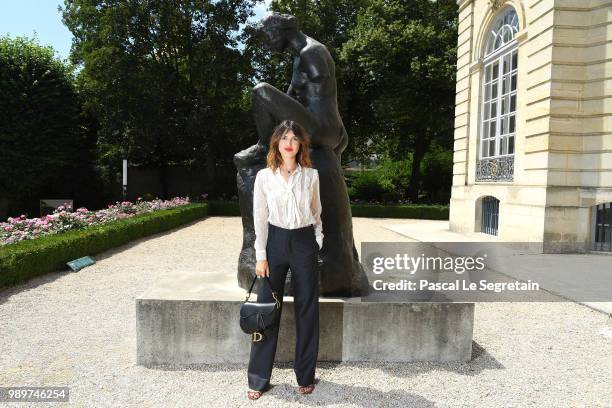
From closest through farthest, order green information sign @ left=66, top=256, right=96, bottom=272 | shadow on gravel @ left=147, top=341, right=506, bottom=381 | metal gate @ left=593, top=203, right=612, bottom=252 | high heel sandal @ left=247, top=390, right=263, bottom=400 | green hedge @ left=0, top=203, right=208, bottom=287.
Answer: high heel sandal @ left=247, top=390, right=263, bottom=400 < shadow on gravel @ left=147, top=341, right=506, bottom=381 < green hedge @ left=0, top=203, right=208, bottom=287 < green information sign @ left=66, top=256, right=96, bottom=272 < metal gate @ left=593, top=203, right=612, bottom=252

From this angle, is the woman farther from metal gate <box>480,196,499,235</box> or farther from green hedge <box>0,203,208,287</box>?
metal gate <box>480,196,499,235</box>

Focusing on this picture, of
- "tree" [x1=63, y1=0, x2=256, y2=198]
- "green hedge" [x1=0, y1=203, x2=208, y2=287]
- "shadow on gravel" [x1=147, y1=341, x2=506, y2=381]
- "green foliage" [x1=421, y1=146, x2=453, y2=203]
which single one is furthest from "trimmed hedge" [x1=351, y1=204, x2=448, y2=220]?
"shadow on gravel" [x1=147, y1=341, x2=506, y2=381]

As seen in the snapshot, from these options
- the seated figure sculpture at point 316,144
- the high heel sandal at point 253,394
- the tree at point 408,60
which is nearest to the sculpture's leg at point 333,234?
the seated figure sculpture at point 316,144

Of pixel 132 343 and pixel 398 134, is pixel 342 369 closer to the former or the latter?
pixel 132 343

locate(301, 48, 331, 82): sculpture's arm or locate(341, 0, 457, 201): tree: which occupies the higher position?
locate(341, 0, 457, 201): tree

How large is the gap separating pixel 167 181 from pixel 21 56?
9.47m

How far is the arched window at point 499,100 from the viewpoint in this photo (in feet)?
42.9

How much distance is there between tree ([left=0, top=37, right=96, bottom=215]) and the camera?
2127 cm

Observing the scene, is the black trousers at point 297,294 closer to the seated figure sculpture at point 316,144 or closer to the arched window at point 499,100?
the seated figure sculpture at point 316,144

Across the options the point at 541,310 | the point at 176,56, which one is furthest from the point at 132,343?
the point at 176,56

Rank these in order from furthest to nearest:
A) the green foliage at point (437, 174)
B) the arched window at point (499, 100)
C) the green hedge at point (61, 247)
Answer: the green foliage at point (437, 174), the arched window at point (499, 100), the green hedge at point (61, 247)

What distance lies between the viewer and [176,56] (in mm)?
25781

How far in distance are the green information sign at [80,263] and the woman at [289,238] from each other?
20.2ft

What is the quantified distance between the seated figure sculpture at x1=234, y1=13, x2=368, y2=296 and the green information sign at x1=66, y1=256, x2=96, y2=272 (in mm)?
5255
